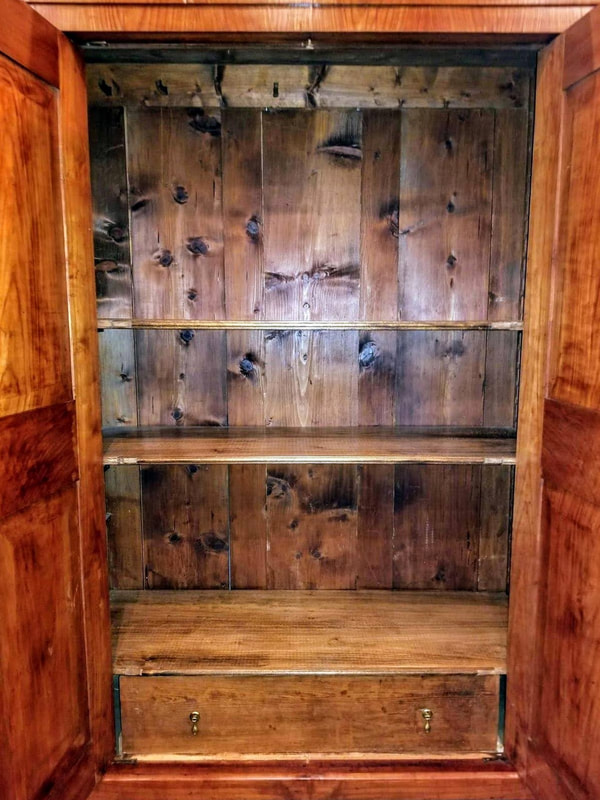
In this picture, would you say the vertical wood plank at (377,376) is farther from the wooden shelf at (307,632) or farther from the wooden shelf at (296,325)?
the wooden shelf at (307,632)

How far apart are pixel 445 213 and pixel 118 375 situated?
1.24 metres

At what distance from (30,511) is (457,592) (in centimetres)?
146

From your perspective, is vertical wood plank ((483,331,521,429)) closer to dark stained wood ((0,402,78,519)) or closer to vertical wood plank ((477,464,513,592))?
vertical wood plank ((477,464,513,592))

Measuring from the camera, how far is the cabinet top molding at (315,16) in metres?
1.22

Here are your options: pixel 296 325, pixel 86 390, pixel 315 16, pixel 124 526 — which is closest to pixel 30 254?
pixel 86 390

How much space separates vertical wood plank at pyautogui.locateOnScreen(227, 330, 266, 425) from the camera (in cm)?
189

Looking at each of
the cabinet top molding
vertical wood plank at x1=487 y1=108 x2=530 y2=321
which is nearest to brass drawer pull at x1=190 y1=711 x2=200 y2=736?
vertical wood plank at x1=487 y1=108 x2=530 y2=321

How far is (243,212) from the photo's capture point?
72.0 inches

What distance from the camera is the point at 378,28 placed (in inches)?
48.4

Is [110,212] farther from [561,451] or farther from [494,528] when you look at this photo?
[494,528]

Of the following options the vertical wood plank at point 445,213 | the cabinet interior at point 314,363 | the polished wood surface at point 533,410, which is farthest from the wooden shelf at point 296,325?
the vertical wood plank at point 445,213

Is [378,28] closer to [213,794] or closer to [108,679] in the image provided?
[108,679]

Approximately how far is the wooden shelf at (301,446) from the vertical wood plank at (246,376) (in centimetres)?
7

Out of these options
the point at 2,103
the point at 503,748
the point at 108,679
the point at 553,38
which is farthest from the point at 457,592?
the point at 2,103
